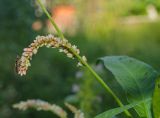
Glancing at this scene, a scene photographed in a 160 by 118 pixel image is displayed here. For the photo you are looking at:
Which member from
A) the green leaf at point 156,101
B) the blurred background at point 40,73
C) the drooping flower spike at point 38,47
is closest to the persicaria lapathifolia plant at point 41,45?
the drooping flower spike at point 38,47

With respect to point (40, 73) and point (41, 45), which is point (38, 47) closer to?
point (41, 45)

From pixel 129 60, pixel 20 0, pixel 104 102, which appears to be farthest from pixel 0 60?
pixel 129 60

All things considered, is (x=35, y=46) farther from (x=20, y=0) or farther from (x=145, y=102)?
(x=20, y=0)

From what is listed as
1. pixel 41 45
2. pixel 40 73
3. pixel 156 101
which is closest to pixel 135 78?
pixel 156 101

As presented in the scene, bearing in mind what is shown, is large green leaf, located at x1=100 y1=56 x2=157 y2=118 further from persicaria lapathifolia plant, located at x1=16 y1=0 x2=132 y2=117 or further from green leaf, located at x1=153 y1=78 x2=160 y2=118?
persicaria lapathifolia plant, located at x1=16 y1=0 x2=132 y2=117

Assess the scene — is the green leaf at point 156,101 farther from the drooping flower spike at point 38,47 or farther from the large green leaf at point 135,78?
the drooping flower spike at point 38,47
